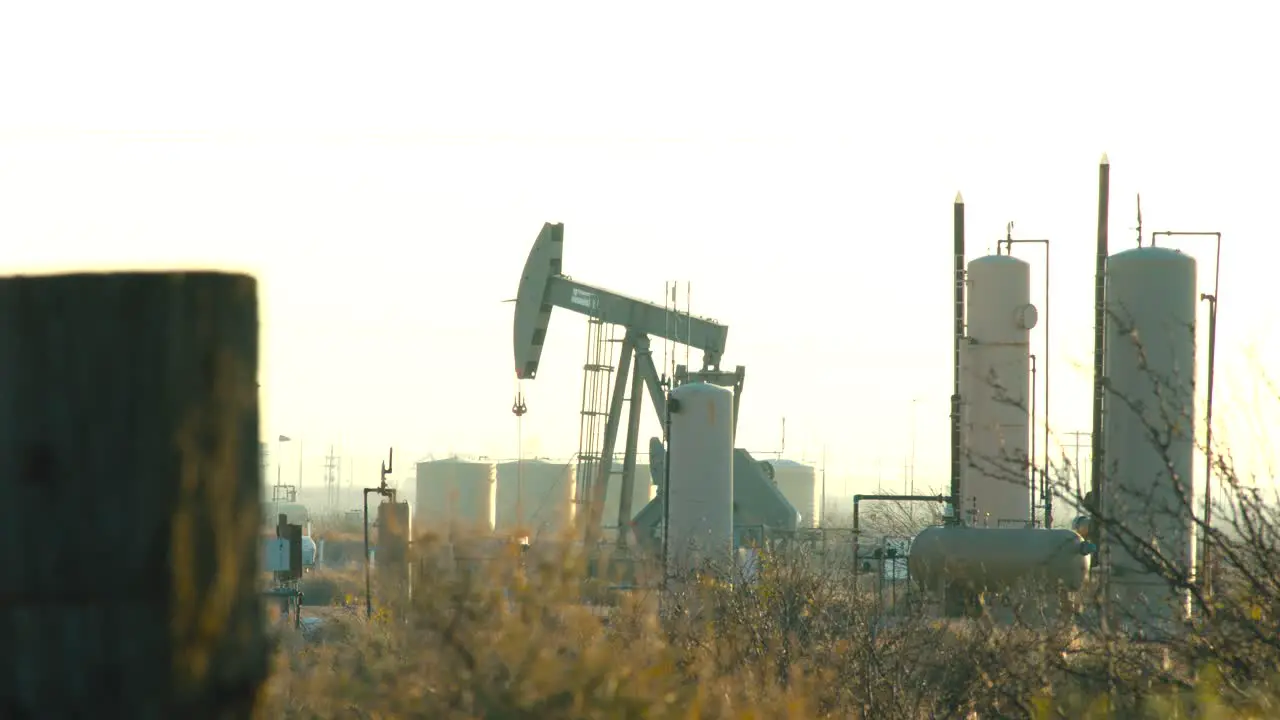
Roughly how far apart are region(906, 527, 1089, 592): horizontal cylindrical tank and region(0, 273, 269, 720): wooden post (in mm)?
21511

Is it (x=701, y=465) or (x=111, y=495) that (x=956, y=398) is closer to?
(x=701, y=465)

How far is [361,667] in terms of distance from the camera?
227 inches

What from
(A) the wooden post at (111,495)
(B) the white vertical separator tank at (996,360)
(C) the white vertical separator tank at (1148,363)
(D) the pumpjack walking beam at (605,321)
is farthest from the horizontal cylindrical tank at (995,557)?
(A) the wooden post at (111,495)

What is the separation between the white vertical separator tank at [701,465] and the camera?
1164 inches

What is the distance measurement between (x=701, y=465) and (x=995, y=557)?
7.98 meters

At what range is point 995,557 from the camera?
2338cm

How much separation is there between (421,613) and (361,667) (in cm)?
43

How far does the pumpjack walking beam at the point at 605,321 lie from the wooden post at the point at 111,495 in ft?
→ 120

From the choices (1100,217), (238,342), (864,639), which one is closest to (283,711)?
(864,639)

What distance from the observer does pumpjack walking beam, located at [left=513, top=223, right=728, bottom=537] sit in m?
38.8

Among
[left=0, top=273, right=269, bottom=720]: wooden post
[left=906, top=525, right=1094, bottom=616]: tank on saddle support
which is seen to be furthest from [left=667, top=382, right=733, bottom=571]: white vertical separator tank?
[left=0, top=273, right=269, bottom=720]: wooden post

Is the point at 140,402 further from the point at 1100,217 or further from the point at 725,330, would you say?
the point at 725,330

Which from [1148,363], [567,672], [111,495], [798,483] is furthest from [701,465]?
[798,483]

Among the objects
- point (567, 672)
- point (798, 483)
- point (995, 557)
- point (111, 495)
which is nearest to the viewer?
point (111, 495)
